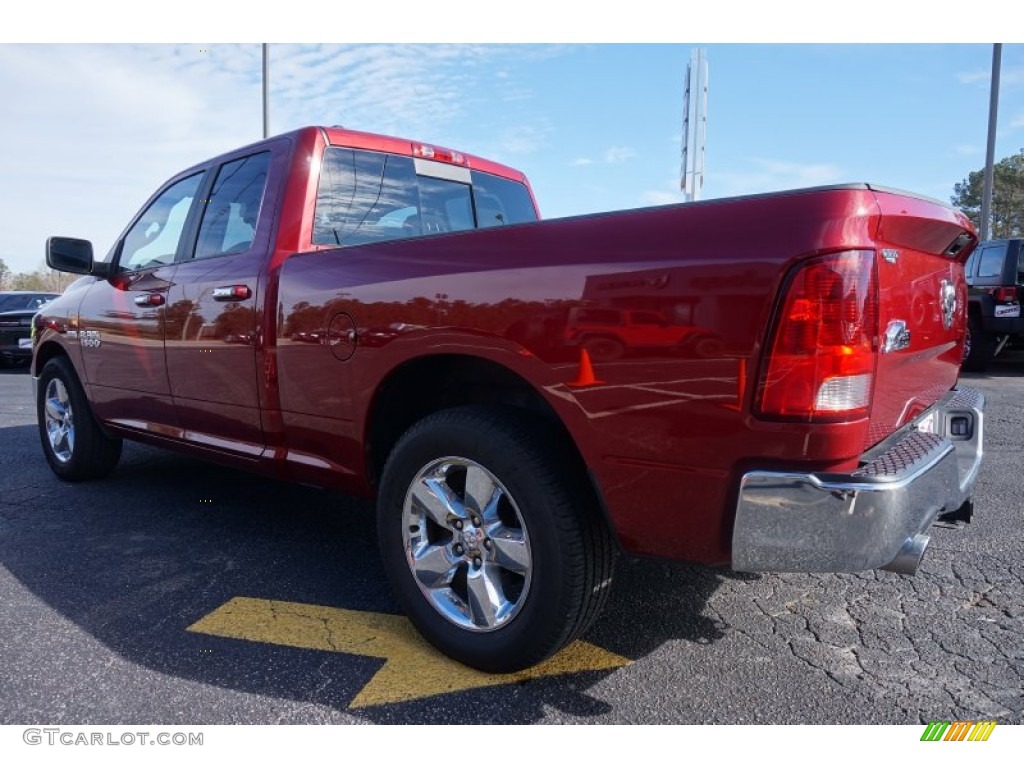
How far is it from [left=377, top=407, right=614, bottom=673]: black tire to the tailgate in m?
0.83

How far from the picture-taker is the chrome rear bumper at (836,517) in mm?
1708

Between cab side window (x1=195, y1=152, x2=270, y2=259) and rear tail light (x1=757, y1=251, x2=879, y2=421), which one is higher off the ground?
cab side window (x1=195, y1=152, x2=270, y2=259)

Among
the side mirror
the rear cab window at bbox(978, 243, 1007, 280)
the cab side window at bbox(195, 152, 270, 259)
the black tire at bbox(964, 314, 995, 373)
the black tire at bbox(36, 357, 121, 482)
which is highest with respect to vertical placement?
the rear cab window at bbox(978, 243, 1007, 280)

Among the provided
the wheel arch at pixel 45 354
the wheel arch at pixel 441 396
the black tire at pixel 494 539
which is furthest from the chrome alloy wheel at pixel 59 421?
the black tire at pixel 494 539

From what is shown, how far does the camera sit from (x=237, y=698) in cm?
216

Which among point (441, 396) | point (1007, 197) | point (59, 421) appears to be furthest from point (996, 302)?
point (1007, 197)

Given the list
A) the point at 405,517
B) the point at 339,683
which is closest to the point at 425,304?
the point at 405,517

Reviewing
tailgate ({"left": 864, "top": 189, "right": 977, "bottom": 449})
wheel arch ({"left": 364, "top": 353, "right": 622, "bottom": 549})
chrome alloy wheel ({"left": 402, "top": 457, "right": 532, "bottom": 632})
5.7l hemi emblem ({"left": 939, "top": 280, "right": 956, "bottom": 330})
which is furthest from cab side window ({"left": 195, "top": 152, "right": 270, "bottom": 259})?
5.7l hemi emblem ({"left": 939, "top": 280, "right": 956, "bottom": 330})

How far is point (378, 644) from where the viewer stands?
2492 millimetres

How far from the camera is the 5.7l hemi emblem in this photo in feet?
7.97

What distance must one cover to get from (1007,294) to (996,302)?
0.15 metres

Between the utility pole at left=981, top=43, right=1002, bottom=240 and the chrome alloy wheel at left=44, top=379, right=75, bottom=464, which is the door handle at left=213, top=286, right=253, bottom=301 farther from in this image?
the utility pole at left=981, top=43, right=1002, bottom=240

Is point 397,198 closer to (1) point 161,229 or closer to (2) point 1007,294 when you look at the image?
(1) point 161,229

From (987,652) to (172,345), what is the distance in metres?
3.47
